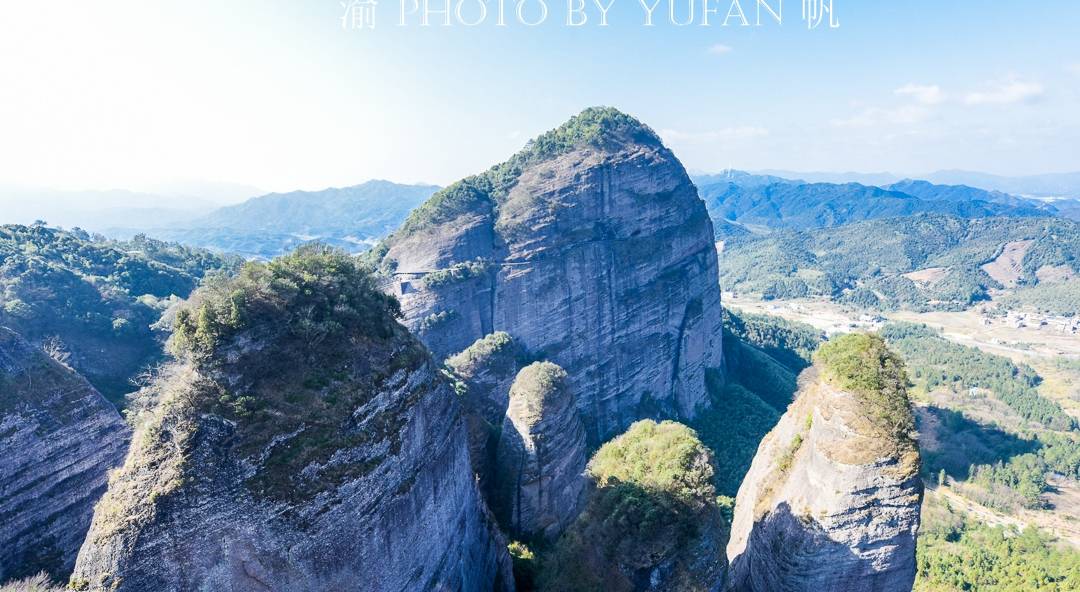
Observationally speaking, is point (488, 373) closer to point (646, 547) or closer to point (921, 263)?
point (646, 547)

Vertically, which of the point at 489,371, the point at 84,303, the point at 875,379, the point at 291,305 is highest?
the point at 291,305

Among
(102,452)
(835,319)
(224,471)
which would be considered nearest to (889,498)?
(224,471)

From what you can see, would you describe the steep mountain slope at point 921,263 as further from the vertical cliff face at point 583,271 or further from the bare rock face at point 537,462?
the bare rock face at point 537,462

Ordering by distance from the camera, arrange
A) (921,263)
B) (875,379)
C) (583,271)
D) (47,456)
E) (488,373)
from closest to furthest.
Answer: (875,379) → (47,456) → (488,373) → (583,271) → (921,263)

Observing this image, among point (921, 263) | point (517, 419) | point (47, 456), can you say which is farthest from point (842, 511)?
point (921, 263)

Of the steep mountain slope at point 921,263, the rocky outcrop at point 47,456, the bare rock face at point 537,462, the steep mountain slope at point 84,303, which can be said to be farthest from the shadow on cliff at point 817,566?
the steep mountain slope at point 921,263

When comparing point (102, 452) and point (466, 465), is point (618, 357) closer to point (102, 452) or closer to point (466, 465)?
point (466, 465)
